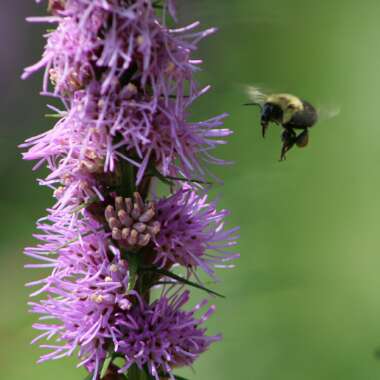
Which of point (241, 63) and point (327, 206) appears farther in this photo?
point (241, 63)

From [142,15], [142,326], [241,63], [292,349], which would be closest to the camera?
[142,15]

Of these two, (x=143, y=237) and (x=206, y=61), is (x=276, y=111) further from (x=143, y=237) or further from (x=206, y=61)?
(x=206, y=61)

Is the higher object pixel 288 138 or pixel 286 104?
pixel 286 104

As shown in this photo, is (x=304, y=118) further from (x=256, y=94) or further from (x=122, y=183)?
(x=122, y=183)

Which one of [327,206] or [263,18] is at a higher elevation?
[263,18]

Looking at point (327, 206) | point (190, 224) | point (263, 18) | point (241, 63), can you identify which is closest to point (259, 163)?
point (327, 206)

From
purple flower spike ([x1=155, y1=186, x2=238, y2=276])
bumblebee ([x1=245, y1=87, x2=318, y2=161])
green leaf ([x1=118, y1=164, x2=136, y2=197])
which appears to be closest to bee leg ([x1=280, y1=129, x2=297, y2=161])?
bumblebee ([x1=245, y1=87, x2=318, y2=161])

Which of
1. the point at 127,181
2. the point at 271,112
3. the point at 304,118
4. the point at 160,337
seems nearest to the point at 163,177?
the point at 127,181
